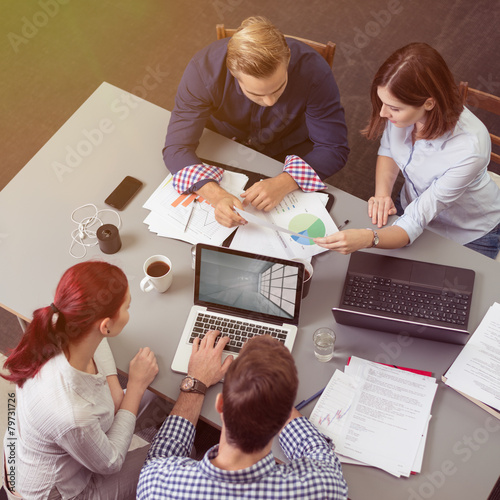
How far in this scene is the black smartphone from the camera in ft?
6.93

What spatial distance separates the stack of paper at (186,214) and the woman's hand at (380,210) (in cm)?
47

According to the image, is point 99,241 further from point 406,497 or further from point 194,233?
point 406,497

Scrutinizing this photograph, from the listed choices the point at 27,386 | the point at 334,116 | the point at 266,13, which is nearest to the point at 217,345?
the point at 27,386

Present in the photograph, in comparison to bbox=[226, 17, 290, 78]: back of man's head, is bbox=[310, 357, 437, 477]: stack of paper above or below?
below

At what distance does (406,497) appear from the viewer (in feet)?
5.13

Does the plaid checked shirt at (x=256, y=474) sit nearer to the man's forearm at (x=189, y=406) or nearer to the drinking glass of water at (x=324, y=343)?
the man's forearm at (x=189, y=406)

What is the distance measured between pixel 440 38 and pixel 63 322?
3076 mm

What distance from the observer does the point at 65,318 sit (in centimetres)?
155

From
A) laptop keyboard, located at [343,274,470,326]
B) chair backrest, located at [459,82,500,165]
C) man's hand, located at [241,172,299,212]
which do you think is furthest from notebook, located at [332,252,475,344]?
chair backrest, located at [459,82,500,165]

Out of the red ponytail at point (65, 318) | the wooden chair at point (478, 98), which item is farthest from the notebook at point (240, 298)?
the wooden chair at point (478, 98)

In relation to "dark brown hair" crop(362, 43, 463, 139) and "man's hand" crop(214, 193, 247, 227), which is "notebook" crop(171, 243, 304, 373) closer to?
A: "man's hand" crop(214, 193, 247, 227)

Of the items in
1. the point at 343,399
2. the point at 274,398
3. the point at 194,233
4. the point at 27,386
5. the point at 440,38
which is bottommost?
the point at 27,386

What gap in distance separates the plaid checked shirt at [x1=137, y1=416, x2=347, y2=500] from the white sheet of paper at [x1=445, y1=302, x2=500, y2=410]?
1.50ft

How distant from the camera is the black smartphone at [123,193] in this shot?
2111mm
